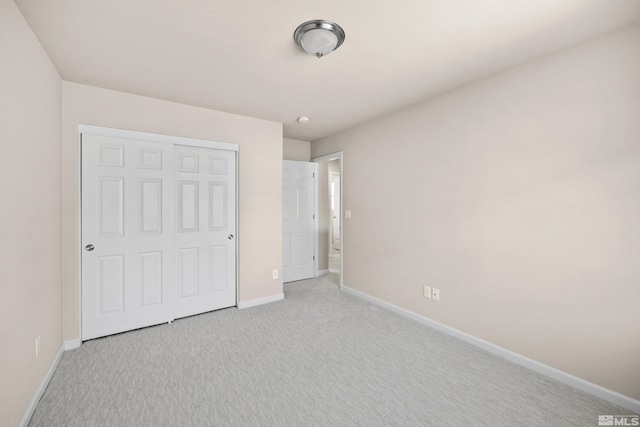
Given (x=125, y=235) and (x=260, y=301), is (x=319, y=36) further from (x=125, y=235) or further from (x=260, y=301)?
(x=260, y=301)

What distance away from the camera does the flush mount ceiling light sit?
1.72 meters

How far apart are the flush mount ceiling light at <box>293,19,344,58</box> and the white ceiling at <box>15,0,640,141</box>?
50mm

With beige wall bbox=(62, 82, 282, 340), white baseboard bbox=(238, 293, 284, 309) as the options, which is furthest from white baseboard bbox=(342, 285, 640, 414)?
beige wall bbox=(62, 82, 282, 340)

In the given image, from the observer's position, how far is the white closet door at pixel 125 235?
262 cm

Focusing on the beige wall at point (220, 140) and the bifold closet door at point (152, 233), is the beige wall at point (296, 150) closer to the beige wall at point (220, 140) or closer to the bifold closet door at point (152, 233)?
the beige wall at point (220, 140)

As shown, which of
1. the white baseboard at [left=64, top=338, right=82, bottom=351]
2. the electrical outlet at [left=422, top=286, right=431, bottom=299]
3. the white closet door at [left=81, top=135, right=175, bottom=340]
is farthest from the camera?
the electrical outlet at [left=422, top=286, right=431, bottom=299]

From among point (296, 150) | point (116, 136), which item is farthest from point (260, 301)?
point (296, 150)

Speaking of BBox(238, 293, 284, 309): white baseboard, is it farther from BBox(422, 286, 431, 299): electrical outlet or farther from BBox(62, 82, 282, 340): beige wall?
BBox(422, 286, 431, 299): electrical outlet

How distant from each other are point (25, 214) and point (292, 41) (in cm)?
207

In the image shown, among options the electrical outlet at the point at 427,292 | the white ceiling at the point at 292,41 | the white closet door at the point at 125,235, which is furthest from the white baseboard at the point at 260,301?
the white ceiling at the point at 292,41

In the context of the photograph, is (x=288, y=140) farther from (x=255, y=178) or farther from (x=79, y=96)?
(x=79, y=96)

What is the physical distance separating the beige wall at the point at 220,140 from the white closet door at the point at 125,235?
11 centimetres

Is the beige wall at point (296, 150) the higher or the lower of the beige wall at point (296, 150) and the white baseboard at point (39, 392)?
the higher

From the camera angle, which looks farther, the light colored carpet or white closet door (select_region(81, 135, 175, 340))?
white closet door (select_region(81, 135, 175, 340))
